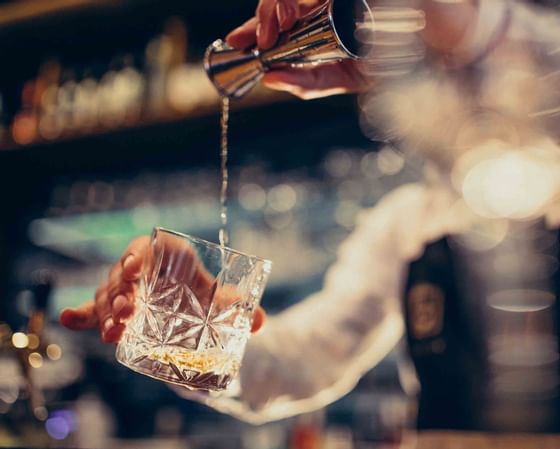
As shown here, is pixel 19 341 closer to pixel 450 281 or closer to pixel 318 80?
pixel 318 80

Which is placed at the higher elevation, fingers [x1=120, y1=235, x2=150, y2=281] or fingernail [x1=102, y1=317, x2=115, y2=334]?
fingers [x1=120, y1=235, x2=150, y2=281]

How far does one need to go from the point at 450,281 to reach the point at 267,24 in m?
1.07

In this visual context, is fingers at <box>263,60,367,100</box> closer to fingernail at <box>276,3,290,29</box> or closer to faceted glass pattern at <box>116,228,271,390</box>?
fingernail at <box>276,3,290,29</box>

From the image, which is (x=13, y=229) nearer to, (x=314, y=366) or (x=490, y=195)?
(x=314, y=366)

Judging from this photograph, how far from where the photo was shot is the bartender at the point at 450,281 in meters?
1.51

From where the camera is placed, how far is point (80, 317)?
0.91 metres

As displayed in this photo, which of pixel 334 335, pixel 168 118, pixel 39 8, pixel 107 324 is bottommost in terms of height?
pixel 334 335

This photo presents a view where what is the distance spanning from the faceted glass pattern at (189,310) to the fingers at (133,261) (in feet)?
0.09

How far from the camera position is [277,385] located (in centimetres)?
154

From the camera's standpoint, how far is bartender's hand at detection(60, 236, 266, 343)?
0.82 meters

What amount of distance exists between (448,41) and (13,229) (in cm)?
248

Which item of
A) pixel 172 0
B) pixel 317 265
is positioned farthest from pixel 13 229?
pixel 317 265

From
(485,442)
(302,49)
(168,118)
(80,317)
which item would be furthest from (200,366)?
(168,118)

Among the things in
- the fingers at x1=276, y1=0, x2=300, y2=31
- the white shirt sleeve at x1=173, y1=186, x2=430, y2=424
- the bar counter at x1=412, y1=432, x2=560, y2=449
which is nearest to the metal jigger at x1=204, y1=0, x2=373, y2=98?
the fingers at x1=276, y1=0, x2=300, y2=31
